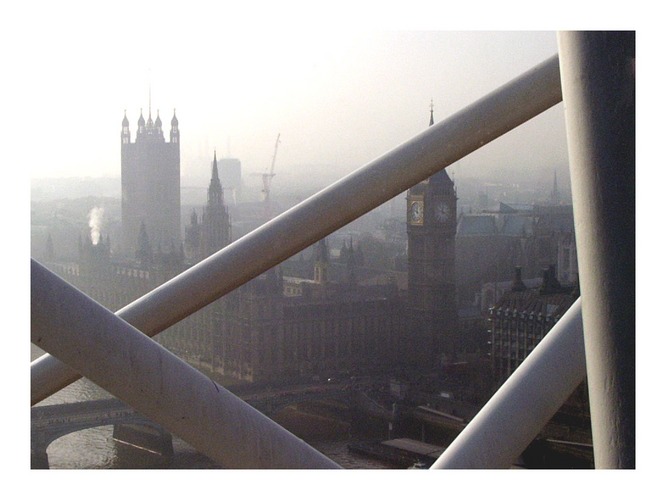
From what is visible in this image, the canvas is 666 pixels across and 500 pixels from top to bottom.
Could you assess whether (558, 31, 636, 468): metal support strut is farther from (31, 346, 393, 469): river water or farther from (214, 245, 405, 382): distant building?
(214, 245, 405, 382): distant building

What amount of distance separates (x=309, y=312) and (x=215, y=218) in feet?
7.21

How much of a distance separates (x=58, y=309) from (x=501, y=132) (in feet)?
1.08

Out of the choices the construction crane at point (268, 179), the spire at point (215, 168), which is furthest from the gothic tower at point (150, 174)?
the construction crane at point (268, 179)

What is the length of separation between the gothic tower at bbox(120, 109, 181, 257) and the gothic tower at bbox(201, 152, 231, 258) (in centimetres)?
22

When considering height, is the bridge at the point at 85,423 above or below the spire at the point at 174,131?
below

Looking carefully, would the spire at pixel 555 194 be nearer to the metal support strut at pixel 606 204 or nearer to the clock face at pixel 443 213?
the metal support strut at pixel 606 204

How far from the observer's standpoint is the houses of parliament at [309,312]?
246 inches

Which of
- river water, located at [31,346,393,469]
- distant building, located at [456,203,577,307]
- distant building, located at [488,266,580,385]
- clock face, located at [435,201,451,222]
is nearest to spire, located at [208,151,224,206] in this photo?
river water, located at [31,346,393,469]

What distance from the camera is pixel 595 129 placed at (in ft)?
0.87

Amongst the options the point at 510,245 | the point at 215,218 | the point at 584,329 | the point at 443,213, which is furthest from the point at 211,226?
the point at 584,329

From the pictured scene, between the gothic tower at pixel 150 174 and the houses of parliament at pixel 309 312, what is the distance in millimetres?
380

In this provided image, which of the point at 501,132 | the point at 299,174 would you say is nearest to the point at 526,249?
the point at 299,174

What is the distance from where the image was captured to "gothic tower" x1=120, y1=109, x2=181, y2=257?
5.09 metres
